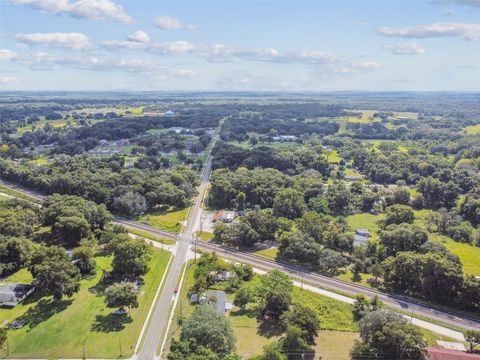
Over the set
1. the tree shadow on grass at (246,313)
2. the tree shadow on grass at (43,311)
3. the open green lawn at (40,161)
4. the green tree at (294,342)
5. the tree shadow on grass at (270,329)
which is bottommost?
the tree shadow on grass at (270,329)

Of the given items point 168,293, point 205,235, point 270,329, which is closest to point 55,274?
point 168,293

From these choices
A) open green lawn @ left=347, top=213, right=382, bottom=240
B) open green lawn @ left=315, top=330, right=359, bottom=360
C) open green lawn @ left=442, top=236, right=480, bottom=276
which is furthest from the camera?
open green lawn @ left=347, top=213, right=382, bottom=240

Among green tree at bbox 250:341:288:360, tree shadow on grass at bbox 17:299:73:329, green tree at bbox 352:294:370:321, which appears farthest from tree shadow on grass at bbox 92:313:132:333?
green tree at bbox 352:294:370:321

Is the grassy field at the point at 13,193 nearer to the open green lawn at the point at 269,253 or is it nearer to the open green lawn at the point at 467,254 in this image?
the open green lawn at the point at 269,253

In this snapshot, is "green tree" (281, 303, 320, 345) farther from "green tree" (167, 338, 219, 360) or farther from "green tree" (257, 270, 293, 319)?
"green tree" (167, 338, 219, 360)

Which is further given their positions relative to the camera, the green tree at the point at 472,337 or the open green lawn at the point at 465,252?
the open green lawn at the point at 465,252

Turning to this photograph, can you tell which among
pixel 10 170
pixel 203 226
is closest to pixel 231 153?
pixel 203 226

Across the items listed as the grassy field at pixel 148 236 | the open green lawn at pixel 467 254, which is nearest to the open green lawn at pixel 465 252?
the open green lawn at pixel 467 254
